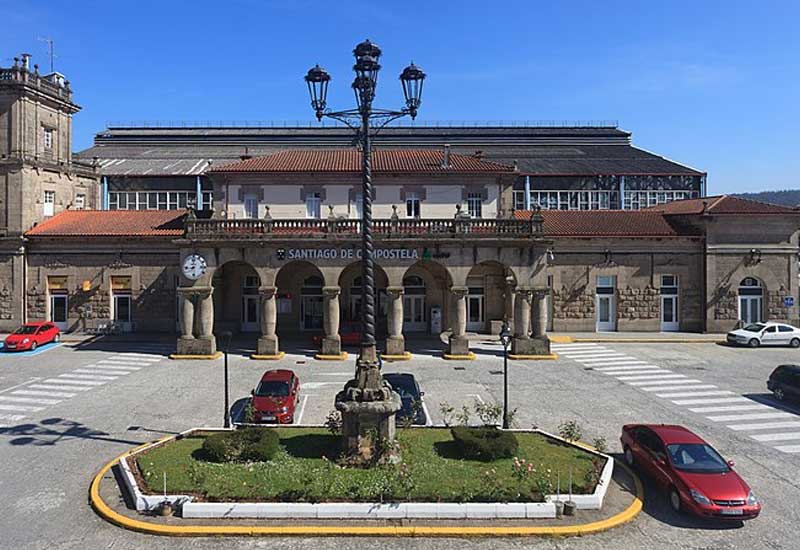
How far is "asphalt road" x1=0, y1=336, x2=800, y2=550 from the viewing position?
11.0 metres

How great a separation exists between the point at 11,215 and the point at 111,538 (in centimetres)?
3213

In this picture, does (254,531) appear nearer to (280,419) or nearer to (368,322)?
(368,322)

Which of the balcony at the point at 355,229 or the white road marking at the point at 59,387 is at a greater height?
the balcony at the point at 355,229

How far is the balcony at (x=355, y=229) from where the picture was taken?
95.5 ft

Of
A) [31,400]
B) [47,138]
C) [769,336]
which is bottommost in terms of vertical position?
[31,400]

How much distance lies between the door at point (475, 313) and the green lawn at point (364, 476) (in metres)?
22.8

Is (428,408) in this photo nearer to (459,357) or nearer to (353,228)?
(459,357)

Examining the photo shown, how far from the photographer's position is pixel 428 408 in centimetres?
1983

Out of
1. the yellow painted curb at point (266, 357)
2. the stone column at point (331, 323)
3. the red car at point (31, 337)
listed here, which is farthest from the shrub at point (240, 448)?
the red car at point (31, 337)

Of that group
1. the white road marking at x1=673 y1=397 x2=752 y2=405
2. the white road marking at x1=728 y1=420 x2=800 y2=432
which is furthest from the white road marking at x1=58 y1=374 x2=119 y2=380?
the white road marking at x1=728 y1=420 x2=800 y2=432

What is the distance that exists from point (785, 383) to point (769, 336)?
13.6 m

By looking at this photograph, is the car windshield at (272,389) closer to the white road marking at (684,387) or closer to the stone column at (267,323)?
the stone column at (267,323)

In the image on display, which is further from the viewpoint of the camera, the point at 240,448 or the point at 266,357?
the point at 266,357

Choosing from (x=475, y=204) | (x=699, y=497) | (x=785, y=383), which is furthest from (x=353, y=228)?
(x=699, y=497)
